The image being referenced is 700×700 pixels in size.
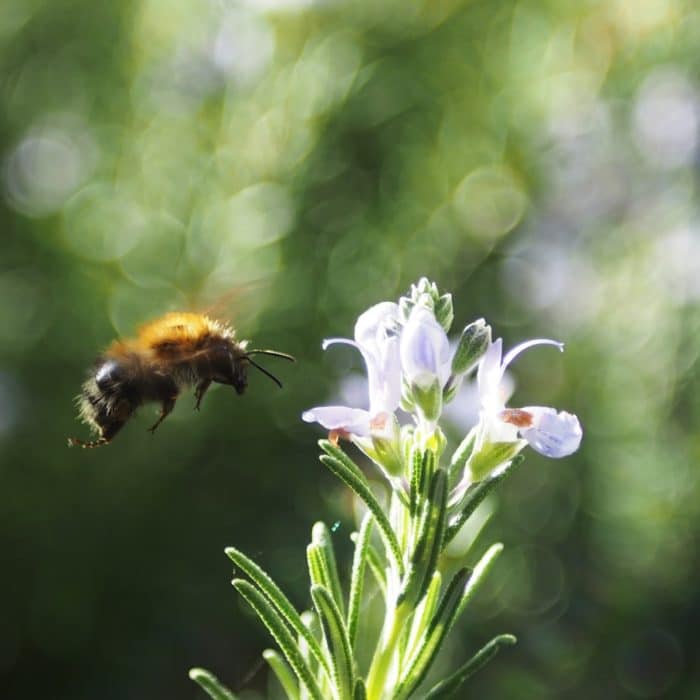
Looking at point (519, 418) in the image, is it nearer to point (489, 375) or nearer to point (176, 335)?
point (489, 375)

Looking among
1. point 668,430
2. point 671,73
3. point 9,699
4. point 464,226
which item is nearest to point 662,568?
point 668,430

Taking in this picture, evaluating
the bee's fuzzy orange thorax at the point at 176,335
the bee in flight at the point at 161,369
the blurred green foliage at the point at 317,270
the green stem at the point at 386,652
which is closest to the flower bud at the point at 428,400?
the green stem at the point at 386,652

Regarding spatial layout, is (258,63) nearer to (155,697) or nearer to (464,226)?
(464,226)

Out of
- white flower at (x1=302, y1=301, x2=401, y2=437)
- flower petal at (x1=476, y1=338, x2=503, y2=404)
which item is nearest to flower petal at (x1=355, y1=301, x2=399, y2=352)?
white flower at (x1=302, y1=301, x2=401, y2=437)

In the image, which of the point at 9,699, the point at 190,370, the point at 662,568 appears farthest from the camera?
the point at 9,699

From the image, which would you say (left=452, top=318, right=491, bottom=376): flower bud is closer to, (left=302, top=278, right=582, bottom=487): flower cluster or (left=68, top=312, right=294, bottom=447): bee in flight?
(left=302, top=278, right=582, bottom=487): flower cluster

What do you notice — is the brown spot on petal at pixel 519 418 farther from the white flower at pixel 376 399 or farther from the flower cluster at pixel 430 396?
the white flower at pixel 376 399
